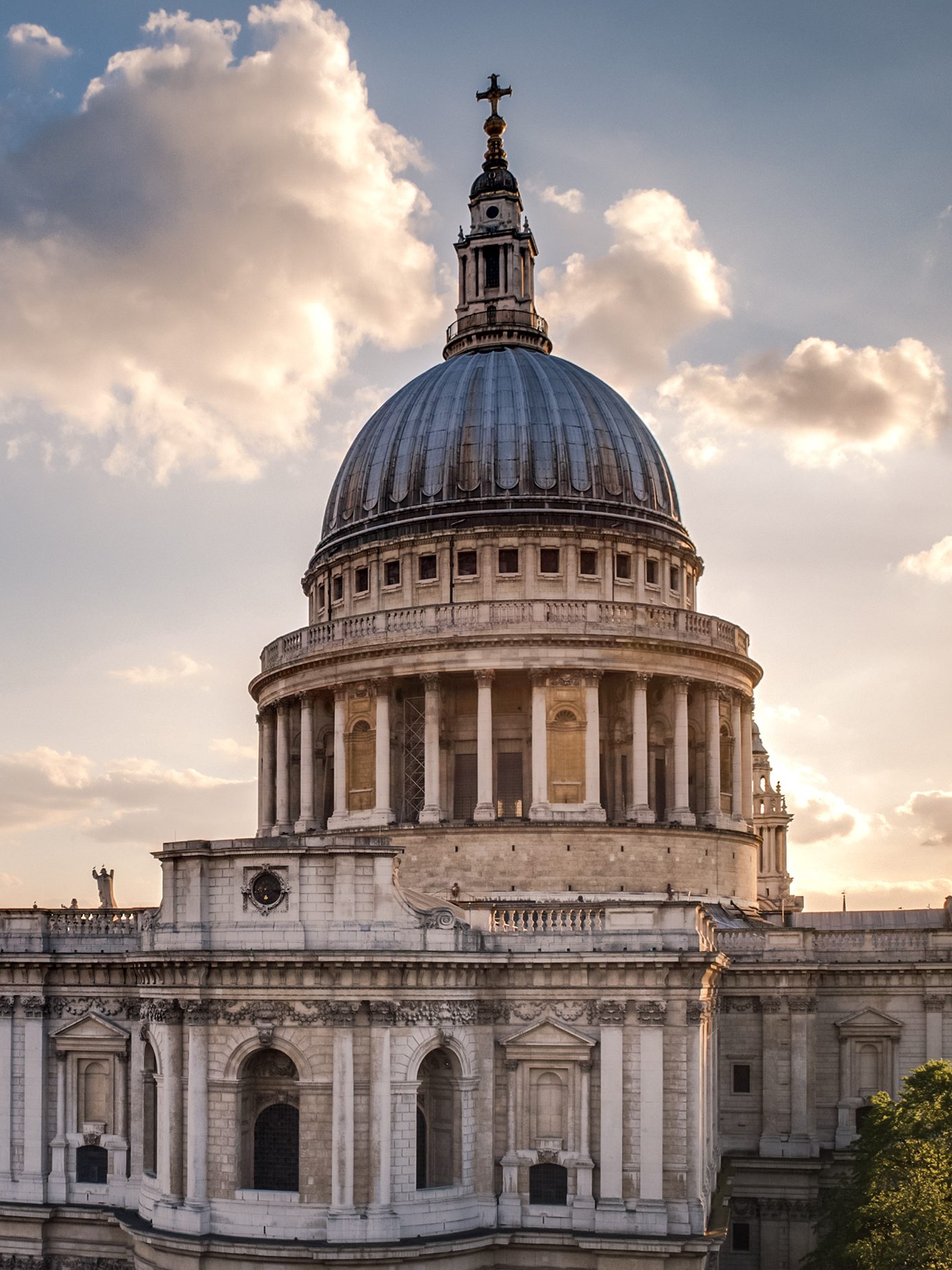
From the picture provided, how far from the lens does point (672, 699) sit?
5962 centimetres

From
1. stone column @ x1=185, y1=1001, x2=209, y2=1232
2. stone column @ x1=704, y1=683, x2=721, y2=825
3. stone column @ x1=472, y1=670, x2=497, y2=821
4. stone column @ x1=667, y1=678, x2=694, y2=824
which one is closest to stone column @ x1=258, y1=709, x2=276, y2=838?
stone column @ x1=472, y1=670, x2=497, y2=821

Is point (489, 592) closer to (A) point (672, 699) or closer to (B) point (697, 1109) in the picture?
(A) point (672, 699)

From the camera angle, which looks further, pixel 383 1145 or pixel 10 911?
pixel 10 911

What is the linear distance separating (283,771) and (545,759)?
44.7ft

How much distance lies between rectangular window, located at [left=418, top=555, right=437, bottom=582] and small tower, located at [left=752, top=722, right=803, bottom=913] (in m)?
46.8

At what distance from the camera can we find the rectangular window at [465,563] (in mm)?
61031

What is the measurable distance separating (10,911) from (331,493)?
26462mm

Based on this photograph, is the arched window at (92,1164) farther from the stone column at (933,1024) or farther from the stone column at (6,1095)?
the stone column at (933,1024)

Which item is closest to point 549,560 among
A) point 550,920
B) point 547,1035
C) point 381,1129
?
point 550,920

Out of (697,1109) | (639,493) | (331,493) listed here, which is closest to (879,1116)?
(697,1109)

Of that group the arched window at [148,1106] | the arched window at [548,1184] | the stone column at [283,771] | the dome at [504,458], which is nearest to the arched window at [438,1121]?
the arched window at [548,1184]

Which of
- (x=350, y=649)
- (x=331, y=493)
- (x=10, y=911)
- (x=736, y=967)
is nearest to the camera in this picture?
(x=10, y=911)

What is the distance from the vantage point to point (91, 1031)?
48.0 meters

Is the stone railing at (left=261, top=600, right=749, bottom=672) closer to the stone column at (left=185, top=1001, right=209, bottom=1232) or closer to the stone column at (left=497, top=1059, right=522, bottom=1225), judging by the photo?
the stone column at (left=497, top=1059, right=522, bottom=1225)
